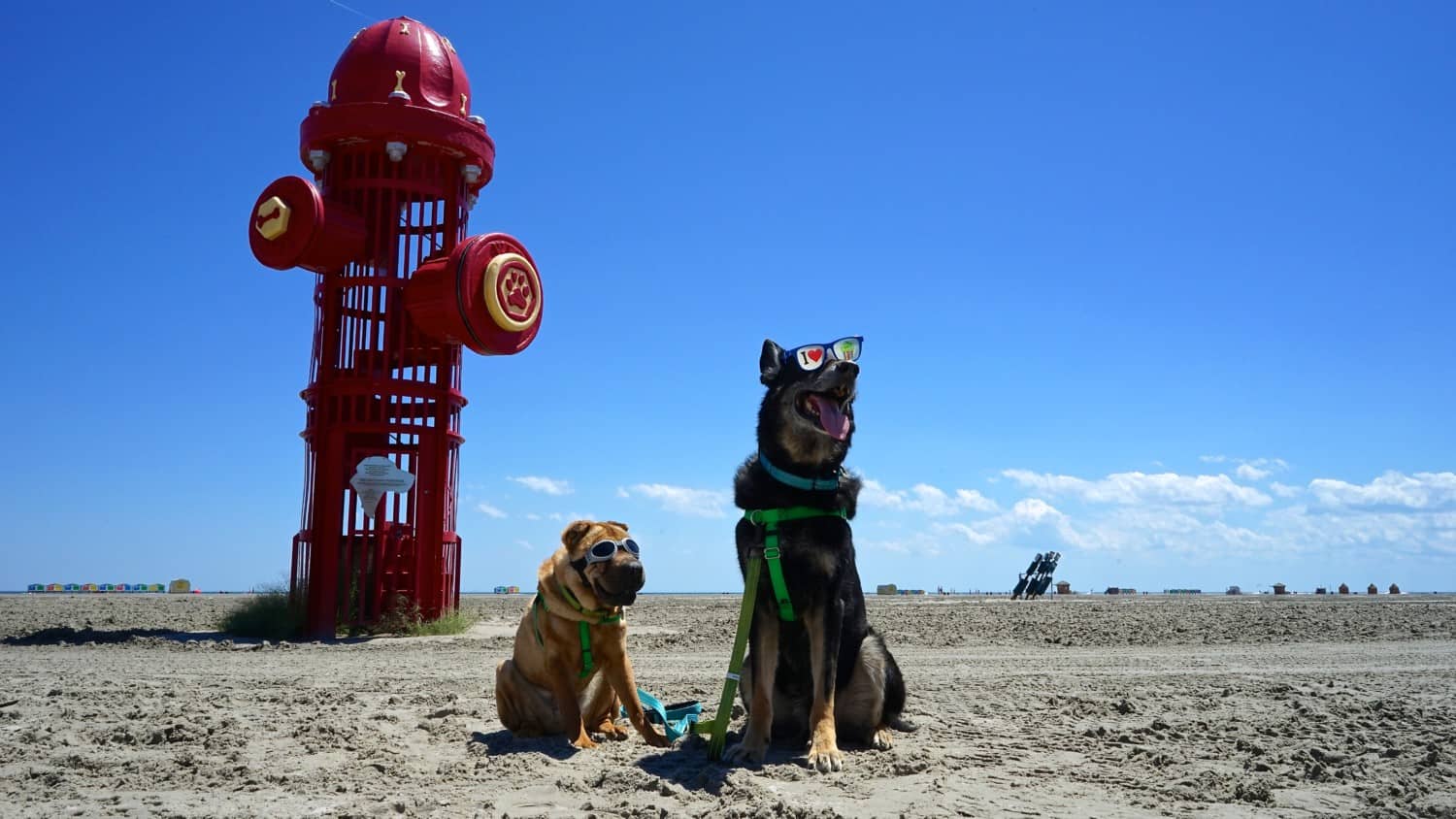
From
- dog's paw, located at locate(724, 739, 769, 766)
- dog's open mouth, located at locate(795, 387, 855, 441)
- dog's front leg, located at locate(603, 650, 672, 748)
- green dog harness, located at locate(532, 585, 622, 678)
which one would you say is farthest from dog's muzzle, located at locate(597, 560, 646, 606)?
dog's open mouth, located at locate(795, 387, 855, 441)

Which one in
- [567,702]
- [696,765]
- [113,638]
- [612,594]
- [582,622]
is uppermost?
[612,594]

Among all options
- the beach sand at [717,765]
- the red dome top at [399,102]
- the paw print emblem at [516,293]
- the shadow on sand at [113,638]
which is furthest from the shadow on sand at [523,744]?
the red dome top at [399,102]

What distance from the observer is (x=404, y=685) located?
9.23 m

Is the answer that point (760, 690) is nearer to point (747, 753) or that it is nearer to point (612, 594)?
point (747, 753)

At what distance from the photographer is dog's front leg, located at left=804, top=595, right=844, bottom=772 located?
218 inches

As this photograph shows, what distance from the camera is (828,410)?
568 centimetres

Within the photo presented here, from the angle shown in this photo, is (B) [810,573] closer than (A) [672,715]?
Yes

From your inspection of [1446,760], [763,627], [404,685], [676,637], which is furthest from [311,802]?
[676,637]

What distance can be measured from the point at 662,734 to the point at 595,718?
51 cm

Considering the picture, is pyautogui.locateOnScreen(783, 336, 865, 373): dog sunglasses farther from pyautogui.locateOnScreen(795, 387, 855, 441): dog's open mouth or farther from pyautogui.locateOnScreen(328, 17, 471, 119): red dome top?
pyautogui.locateOnScreen(328, 17, 471, 119): red dome top

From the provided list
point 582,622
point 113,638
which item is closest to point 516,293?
point 113,638

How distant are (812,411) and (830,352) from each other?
0.35 m

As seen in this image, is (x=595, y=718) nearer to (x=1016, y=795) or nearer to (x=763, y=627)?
(x=763, y=627)

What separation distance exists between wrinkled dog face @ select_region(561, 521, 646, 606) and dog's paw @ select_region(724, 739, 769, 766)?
1011 mm
